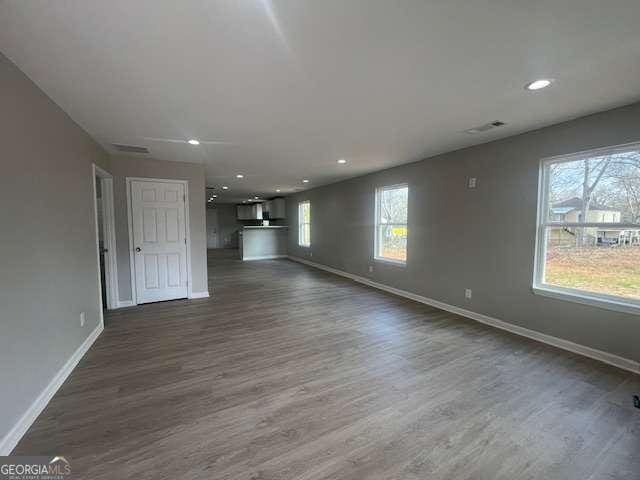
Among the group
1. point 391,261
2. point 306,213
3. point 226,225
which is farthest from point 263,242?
point 391,261

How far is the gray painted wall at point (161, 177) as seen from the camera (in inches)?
169

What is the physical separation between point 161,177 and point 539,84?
5.00 metres

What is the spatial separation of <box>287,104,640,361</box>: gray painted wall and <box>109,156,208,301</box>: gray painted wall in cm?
350

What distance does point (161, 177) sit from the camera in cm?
454

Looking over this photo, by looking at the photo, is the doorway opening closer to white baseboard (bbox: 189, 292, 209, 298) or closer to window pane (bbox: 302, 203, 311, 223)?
white baseboard (bbox: 189, 292, 209, 298)

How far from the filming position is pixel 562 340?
116 inches

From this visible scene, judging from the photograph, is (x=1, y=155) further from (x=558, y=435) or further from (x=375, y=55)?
(x=558, y=435)

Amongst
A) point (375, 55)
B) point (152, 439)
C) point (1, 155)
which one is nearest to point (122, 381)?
point (152, 439)

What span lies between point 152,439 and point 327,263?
616 centimetres

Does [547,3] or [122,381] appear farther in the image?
[122,381]

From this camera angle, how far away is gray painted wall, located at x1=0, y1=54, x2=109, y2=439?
1.66m

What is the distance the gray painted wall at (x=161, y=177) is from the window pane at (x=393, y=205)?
11.3 feet

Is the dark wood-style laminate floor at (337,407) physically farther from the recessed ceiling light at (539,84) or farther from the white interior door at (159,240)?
the recessed ceiling light at (539,84)

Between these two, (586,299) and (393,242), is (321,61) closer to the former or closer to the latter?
(586,299)
